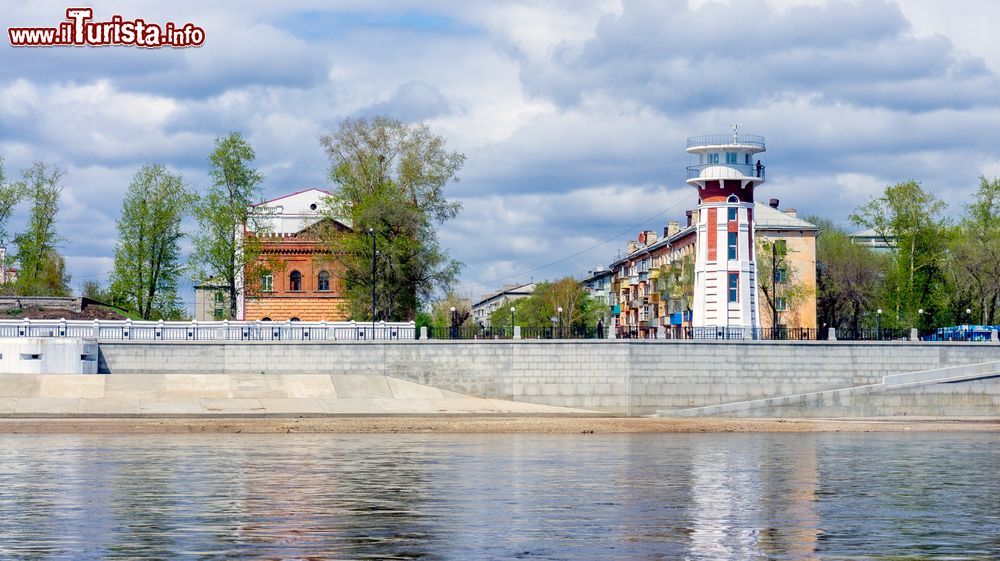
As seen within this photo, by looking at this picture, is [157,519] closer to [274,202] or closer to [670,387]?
[670,387]

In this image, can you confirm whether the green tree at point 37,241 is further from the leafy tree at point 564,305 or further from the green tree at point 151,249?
the leafy tree at point 564,305

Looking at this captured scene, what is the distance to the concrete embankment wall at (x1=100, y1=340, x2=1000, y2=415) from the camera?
65.8 m

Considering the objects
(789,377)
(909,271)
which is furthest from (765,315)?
(789,377)

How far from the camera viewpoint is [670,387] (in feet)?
217

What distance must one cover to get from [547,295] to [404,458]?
114708 millimetres

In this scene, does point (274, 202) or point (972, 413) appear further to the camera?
point (274, 202)

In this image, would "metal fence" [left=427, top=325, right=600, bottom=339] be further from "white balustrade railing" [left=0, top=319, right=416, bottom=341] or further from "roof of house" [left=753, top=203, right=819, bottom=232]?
"roof of house" [left=753, top=203, right=819, bottom=232]

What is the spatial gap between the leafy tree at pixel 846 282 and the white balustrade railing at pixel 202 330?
42.5 m

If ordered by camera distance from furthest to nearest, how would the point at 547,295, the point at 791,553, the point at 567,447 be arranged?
1. the point at 547,295
2. the point at 567,447
3. the point at 791,553

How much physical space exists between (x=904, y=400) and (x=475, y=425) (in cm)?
2358

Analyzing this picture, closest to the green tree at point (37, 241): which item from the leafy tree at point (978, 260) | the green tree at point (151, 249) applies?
the green tree at point (151, 249)

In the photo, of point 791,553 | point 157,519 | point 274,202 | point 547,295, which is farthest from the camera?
point 547,295

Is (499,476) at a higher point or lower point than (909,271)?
lower

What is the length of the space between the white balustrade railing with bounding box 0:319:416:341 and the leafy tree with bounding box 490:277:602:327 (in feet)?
246
